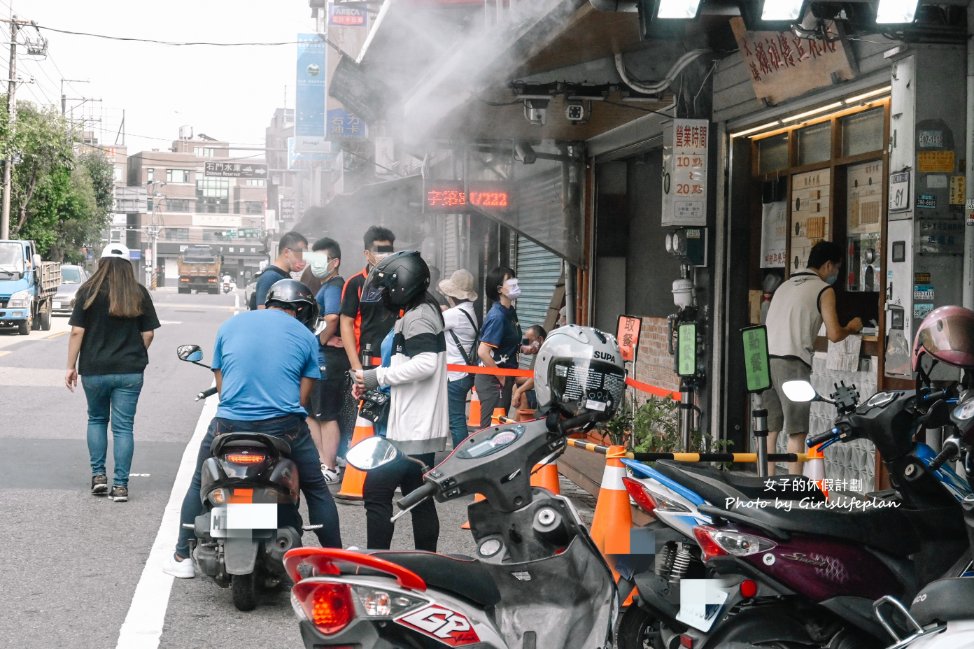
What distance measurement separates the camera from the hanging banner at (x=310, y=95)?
150ft

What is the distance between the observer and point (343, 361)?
10062 millimetres

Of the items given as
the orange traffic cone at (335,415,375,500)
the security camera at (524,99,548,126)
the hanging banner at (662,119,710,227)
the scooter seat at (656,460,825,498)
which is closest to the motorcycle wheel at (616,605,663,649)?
the scooter seat at (656,460,825,498)

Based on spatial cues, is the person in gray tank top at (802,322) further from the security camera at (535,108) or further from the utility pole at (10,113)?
the utility pole at (10,113)

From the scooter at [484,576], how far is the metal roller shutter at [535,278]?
12.8m

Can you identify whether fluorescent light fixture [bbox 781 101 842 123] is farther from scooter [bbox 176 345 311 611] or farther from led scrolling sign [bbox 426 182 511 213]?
led scrolling sign [bbox 426 182 511 213]

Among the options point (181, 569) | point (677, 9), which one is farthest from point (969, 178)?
point (181, 569)

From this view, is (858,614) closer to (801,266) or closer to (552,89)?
(801,266)

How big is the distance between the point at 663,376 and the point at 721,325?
89.6 inches

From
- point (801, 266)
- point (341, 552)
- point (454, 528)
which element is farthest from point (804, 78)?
point (341, 552)

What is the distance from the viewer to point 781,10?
258 inches

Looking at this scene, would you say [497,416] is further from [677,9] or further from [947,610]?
[947,610]

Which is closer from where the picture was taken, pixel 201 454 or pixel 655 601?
pixel 655 601

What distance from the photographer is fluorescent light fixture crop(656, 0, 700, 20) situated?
6.44m

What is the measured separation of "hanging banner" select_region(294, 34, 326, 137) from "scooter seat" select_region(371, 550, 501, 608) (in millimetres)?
42723
